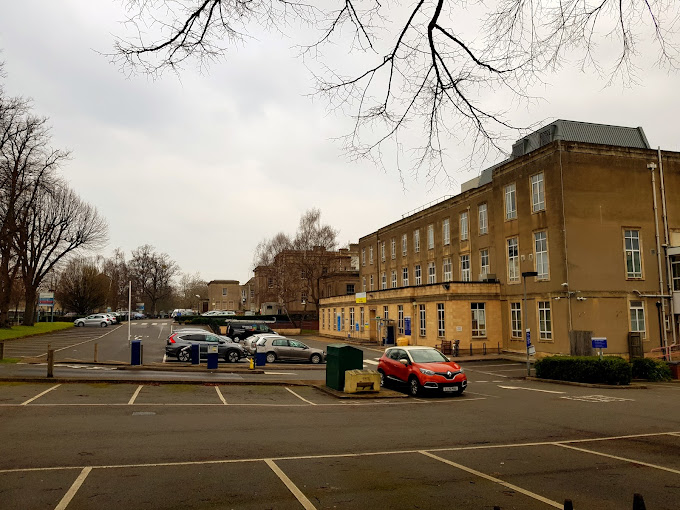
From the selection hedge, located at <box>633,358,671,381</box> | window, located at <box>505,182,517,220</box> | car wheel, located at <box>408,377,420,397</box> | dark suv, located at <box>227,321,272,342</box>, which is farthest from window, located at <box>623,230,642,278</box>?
dark suv, located at <box>227,321,272,342</box>

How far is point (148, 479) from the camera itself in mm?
7227

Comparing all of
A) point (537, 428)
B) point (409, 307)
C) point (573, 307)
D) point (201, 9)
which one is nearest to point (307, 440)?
point (537, 428)

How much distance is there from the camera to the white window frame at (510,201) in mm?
35875

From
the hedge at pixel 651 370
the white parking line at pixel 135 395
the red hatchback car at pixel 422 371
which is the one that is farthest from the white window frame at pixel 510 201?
the white parking line at pixel 135 395

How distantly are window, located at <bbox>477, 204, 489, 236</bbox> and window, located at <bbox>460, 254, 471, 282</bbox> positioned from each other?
296 cm

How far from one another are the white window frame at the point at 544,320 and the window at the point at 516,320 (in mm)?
2334

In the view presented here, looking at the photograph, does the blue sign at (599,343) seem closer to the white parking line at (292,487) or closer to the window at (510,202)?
the window at (510,202)

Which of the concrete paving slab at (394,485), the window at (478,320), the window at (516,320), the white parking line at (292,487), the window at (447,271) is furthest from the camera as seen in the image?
the window at (447,271)

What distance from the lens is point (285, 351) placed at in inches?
1161

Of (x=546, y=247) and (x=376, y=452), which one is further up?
(x=546, y=247)

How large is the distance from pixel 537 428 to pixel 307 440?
215 inches

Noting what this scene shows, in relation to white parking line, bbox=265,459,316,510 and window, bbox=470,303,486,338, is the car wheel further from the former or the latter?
window, bbox=470,303,486,338

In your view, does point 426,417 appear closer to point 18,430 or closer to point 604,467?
point 604,467

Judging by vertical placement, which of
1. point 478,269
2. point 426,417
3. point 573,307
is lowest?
point 426,417
